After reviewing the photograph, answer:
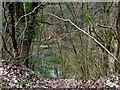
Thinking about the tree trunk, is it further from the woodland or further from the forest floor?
the forest floor

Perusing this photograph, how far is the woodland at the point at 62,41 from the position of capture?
9.23ft

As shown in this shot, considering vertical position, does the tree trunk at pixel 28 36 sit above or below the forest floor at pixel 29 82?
above

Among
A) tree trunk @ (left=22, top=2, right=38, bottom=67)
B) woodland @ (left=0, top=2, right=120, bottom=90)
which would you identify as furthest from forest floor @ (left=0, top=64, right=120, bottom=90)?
tree trunk @ (left=22, top=2, right=38, bottom=67)

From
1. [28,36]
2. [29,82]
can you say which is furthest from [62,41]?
[29,82]

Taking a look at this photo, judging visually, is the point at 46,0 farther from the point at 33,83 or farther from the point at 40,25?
the point at 33,83

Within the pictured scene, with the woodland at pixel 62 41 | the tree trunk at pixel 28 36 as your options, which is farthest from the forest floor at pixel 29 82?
the tree trunk at pixel 28 36

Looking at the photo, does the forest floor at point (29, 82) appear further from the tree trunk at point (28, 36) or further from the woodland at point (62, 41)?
the tree trunk at point (28, 36)

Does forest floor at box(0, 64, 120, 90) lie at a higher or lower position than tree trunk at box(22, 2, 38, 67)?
lower

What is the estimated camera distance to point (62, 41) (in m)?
3.39

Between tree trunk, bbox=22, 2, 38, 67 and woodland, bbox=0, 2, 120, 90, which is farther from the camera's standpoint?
tree trunk, bbox=22, 2, 38, 67

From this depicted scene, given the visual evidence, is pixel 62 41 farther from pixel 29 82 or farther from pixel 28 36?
pixel 29 82

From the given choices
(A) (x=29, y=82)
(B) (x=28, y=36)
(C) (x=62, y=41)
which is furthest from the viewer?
(C) (x=62, y=41)

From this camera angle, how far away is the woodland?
281 cm

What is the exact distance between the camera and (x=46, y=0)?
301 cm
